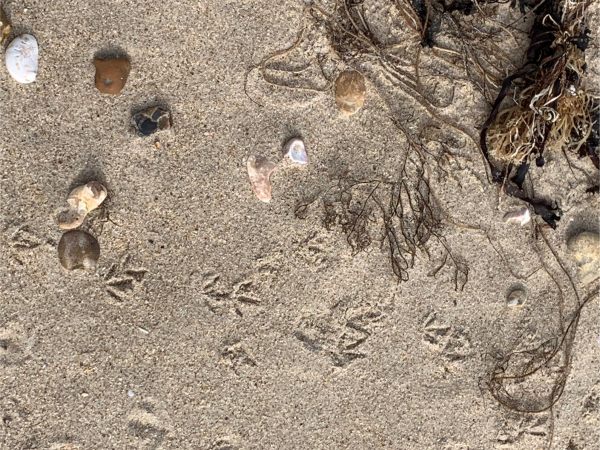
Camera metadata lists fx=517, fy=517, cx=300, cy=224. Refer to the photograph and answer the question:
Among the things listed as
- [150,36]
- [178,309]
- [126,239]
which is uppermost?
[150,36]

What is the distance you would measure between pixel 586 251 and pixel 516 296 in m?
0.40

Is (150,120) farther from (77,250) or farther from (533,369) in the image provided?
(533,369)

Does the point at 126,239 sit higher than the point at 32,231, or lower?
lower

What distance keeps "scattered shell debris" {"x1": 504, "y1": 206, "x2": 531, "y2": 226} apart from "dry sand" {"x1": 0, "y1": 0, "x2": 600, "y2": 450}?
0.14 feet

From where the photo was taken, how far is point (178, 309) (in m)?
2.42

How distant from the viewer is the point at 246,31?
7.68ft

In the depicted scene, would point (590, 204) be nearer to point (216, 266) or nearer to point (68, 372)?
point (216, 266)

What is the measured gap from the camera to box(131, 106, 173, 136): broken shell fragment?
2297mm

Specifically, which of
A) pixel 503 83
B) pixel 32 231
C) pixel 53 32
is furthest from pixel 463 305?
pixel 53 32

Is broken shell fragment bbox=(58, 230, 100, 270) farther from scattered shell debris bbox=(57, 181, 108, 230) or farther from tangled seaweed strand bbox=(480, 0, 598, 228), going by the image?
tangled seaweed strand bbox=(480, 0, 598, 228)

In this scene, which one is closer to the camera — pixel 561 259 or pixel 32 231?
pixel 32 231

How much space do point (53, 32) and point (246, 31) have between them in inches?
33.2

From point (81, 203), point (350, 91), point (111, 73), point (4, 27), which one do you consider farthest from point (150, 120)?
point (350, 91)

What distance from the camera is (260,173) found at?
237 cm
